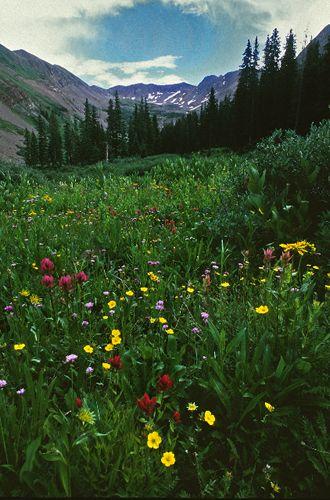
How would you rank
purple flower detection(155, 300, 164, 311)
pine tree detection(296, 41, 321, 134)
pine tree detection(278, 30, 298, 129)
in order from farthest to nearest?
1. pine tree detection(278, 30, 298, 129)
2. pine tree detection(296, 41, 321, 134)
3. purple flower detection(155, 300, 164, 311)

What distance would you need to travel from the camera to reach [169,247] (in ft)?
15.5

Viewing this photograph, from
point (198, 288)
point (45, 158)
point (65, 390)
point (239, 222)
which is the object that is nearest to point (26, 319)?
point (65, 390)

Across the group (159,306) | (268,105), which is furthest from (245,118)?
(159,306)

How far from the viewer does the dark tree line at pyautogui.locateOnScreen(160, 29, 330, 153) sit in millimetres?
42625

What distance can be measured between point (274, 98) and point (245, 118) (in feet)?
18.7

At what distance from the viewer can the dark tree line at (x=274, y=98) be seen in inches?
1678

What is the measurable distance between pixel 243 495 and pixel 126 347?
141 centimetres

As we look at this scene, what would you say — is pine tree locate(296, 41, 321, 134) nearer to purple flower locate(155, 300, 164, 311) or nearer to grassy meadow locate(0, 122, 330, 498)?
grassy meadow locate(0, 122, 330, 498)

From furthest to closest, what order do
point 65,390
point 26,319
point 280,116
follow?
point 280,116 < point 26,319 < point 65,390

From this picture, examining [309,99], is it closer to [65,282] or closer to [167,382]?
[65,282]


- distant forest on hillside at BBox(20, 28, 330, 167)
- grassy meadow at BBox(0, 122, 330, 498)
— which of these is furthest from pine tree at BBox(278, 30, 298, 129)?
grassy meadow at BBox(0, 122, 330, 498)

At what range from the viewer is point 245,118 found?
52438mm

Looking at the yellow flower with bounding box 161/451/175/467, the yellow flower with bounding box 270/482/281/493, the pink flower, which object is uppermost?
the pink flower

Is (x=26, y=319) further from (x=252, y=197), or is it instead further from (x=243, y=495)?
(x=252, y=197)
